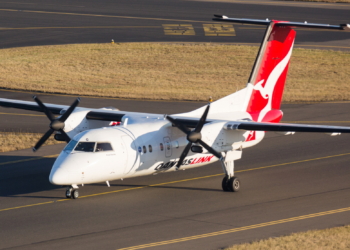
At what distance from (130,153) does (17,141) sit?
38.7 ft

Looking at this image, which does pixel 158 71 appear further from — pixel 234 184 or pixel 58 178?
pixel 58 178

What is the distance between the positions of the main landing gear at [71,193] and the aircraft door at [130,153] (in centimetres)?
203

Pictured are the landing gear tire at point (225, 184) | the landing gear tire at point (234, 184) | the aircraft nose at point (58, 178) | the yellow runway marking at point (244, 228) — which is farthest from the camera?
the landing gear tire at point (225, 184)

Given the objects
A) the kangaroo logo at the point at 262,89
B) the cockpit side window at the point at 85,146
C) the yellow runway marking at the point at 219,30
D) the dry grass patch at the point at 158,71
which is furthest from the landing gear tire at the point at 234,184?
the yellow runway marking at the point at 219,30

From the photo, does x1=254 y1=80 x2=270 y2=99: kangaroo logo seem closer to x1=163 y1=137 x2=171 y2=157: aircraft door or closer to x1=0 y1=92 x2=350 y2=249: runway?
x1=0 y1=92 x2=350 y2=249: runway

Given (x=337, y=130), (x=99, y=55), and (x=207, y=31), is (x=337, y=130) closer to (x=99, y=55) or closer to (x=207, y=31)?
(x=99, y=55)

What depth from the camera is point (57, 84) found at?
4788cm

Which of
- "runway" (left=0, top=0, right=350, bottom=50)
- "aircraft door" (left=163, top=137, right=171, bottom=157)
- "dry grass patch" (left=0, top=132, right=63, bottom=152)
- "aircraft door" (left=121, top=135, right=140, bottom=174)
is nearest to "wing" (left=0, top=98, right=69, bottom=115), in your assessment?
"dry grass patch" (left=0, top=132, right=63, bottom=152)

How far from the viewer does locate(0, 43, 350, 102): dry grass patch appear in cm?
4612

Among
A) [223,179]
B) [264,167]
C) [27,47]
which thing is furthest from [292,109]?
[27,47]

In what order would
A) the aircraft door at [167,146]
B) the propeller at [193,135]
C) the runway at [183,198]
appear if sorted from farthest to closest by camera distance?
the aircraft door at [167,146] → the propeller at [193,135] → the runway at [183,198]

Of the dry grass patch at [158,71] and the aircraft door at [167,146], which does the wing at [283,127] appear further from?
the dry grass patch at [158,71]

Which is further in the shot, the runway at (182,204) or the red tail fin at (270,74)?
the red tail fin at (270,74)

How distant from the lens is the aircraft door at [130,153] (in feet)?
71.7
